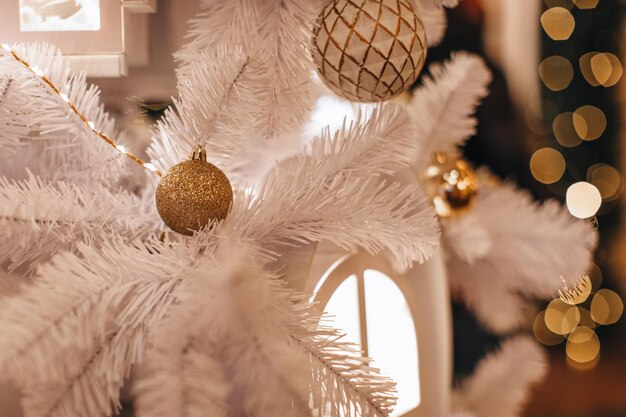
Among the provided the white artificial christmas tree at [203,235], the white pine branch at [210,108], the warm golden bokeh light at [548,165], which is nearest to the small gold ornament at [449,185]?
the white artificial christmas tree at [203,235]

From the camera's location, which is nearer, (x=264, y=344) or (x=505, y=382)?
(x=264, y=344)

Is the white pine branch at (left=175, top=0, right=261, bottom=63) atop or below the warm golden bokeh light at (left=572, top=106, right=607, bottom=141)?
atop

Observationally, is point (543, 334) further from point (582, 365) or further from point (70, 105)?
point (70, 105)

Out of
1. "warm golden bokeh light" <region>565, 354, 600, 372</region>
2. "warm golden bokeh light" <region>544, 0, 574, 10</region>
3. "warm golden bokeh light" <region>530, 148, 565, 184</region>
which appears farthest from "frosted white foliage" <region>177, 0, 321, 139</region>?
"warm golden bokeh light" <region>565, 354, 600, 372</region>

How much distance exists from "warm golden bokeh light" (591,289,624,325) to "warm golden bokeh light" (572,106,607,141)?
442mm

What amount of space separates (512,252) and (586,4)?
1.27 m

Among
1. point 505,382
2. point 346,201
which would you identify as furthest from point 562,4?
point 346,201

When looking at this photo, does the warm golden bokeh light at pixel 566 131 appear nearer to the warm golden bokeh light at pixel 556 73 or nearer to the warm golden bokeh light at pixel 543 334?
the warm golden bokeh light at pixel 556 73

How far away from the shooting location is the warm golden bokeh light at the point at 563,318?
1709 mm

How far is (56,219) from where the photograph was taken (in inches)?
15.2

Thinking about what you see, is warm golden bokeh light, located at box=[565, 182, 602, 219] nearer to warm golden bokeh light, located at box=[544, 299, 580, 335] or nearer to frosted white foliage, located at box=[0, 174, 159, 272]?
warm golden bokeh light, located at box=[544, 299, 580, 335]

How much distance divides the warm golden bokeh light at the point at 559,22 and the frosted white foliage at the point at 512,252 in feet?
3.63

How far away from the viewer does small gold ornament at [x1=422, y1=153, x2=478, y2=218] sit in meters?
0.67

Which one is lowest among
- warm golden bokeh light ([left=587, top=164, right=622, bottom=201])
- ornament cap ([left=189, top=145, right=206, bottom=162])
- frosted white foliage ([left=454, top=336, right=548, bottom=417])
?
warm golden bokeh light ([left=587, top=164, right=622, bottom=201])
